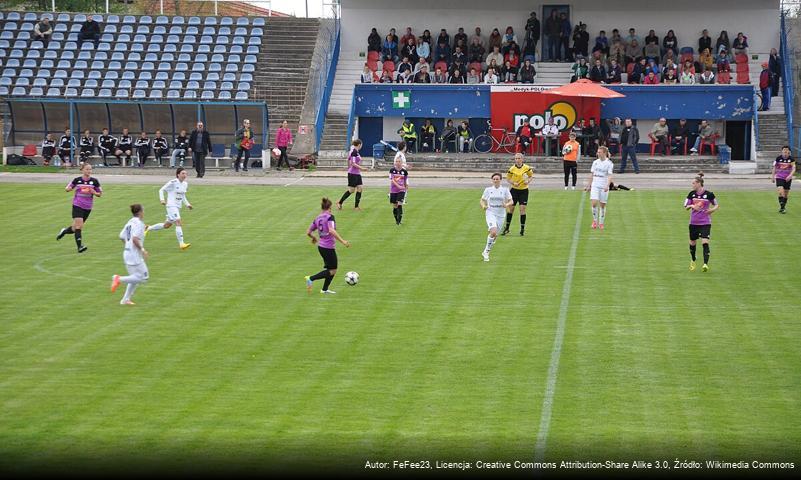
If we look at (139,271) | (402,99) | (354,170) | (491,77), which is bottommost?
(139,271)

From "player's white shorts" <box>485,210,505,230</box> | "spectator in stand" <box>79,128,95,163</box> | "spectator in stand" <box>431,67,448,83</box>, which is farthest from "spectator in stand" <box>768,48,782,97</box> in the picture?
"spectator in stand" <box>79,128,95,163</box>

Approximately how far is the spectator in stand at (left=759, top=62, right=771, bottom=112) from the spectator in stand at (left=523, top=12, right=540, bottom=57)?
10.4 meters

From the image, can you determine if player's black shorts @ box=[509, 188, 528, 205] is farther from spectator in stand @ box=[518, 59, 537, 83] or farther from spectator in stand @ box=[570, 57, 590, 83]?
spectator in stand @ box=[518, 59, 537, 83]

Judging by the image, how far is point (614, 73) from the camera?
171 ft

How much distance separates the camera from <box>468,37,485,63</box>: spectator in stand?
54375 mm

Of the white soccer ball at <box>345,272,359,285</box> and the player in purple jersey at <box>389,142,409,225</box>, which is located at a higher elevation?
the player in purple jersey at <box>389,142,409,225</box>

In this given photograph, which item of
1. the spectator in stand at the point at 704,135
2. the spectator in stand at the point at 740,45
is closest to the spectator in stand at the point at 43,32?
the spectator in stand at the point at 704,135

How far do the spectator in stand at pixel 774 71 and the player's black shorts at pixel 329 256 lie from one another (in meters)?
34.6

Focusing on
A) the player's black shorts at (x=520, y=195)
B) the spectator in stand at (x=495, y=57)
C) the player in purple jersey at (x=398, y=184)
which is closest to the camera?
the player's black shorts at (x=520, y=195)

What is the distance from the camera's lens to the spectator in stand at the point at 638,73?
5231cm

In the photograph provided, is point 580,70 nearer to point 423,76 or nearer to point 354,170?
point 423,76

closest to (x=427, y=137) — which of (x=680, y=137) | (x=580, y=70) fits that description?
(x=580, y=70)

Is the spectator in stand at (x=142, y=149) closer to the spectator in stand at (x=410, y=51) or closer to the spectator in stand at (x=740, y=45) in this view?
the spectator in stand at (x=410, y=51)

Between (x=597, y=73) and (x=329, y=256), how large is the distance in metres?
31.7
